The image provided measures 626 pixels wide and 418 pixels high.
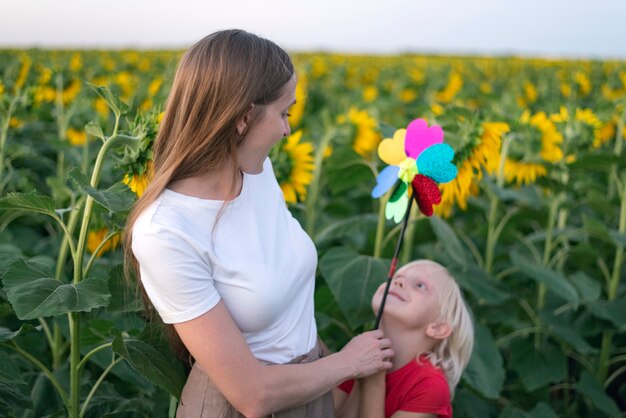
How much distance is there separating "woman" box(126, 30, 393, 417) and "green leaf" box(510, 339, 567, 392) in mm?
1428

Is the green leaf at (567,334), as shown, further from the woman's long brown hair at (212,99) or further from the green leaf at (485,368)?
the woman's long brown hair at (212,99)

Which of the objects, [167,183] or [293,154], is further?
[293,154]

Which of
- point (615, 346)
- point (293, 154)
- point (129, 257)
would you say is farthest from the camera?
point (615, 346)

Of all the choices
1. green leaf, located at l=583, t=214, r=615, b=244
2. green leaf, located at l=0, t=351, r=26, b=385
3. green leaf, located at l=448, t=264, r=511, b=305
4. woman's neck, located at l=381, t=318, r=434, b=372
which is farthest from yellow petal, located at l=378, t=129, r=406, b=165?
green leaf, located at l=583, t=214, r=615, b=244

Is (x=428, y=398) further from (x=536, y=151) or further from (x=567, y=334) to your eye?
(x=536, y=151)

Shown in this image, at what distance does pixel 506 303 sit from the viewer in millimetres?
3184

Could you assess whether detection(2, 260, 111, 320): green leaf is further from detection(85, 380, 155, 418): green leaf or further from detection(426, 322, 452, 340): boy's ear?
detection(426, 322, 452, 340): boy's ear

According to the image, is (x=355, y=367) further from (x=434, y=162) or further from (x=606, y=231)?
(x=606, y=231)

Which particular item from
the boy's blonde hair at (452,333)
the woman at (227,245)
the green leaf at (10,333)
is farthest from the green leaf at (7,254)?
the boy's blonde hair at (452,333)

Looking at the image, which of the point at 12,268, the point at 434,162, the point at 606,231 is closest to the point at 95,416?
the point at 12,268

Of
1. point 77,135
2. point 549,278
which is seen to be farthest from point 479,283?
point 77,135

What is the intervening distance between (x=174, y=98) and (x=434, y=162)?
24.0 inches

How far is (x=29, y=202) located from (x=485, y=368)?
1576mm

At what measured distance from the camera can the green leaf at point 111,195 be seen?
177 centimetres
